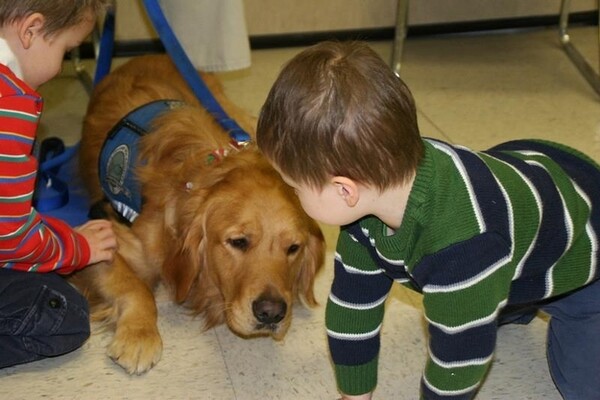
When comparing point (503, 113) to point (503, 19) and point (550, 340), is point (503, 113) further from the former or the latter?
point (550, 340)

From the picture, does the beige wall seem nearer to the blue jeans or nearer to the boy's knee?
the boy's knee

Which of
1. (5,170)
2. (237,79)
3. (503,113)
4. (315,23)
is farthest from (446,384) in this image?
(315,23)

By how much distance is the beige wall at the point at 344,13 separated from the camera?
3900 millimetres

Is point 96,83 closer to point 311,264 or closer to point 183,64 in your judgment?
point 183,64

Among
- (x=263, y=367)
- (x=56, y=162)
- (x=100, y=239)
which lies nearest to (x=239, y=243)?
(x=263, y=367)

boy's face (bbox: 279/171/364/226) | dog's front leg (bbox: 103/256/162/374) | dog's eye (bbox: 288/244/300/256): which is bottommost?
dog's front leg (bbox: 103/256/162/374)

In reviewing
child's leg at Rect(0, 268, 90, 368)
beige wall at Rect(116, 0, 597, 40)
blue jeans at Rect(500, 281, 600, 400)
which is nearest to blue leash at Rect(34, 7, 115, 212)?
child's leg at Rect(0, 268, 90, 368)

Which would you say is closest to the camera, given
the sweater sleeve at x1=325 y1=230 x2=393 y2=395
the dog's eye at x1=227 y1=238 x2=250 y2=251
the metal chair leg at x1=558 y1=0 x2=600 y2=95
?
the sweater sleeve at x1=325 y1=230 x2=393 y2=395

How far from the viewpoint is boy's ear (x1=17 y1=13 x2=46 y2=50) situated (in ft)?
5.64

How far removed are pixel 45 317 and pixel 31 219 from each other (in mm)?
248

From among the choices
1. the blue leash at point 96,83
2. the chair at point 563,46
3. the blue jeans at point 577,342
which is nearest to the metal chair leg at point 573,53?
the chair at point 563,46

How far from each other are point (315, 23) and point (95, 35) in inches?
43.9

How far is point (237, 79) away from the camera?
11.9 feet

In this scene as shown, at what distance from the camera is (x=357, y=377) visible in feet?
5.51
